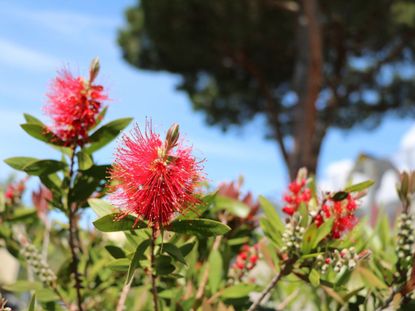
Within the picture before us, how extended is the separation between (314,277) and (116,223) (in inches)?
12.8

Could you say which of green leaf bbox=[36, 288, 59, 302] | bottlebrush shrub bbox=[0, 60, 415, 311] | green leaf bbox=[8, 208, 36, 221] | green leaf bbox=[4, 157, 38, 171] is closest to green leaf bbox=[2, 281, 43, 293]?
bottlebrush shrub bbox=[0, 60, 415, 311]

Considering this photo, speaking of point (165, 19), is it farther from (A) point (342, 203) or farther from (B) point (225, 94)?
(A) point (342, 203)

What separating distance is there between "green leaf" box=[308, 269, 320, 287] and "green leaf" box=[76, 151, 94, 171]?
387 mm

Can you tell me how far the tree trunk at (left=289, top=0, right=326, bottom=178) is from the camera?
1056 centimetres

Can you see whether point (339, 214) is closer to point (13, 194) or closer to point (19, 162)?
point (19, 162)

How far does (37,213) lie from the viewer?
1481mm

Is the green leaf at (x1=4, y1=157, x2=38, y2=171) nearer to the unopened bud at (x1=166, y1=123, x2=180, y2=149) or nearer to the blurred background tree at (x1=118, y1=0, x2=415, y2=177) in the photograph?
the unopened bud at (x1=166, y1=123, x2=180, y2=149)

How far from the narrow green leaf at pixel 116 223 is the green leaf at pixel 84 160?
219 millimetres

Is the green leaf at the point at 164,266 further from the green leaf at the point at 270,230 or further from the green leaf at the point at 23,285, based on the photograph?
the green leaf at the point at 23,285

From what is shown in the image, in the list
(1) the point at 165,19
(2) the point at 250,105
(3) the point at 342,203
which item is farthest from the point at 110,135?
(2) the point at 250,105

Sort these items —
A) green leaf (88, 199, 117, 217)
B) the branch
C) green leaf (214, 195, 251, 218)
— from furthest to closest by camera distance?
the branch
green leaf (214, 195, 251, 218)
green leaf (88, 199, 117, 217)

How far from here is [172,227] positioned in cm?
79

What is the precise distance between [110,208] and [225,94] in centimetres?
1338

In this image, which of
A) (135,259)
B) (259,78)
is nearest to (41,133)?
(135,259)
